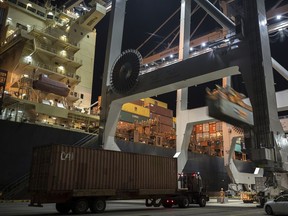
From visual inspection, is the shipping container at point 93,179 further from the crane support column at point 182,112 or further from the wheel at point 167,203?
the crane support column at point 182,112

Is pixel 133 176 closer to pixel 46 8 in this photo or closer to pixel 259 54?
pixel 259 54

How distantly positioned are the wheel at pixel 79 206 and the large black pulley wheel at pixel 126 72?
8379 mm

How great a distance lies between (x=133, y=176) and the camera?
15.5 meters

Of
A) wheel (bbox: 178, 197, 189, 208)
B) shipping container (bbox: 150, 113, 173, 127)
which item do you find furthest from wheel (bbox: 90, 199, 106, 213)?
shipping container (bbox: 150, 113, 173, 127)

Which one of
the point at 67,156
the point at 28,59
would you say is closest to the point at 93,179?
the point at 67,156

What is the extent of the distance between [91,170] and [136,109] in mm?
24502

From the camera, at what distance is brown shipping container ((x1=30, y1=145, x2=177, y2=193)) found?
12883 mm

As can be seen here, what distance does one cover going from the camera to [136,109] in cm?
3825

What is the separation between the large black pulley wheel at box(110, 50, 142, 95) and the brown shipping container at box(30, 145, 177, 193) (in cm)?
537

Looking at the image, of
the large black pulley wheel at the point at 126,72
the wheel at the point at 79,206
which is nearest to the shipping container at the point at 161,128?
the large black pulley wheel at the point at 126,72

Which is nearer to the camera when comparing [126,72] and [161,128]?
[126,72]

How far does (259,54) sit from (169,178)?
28.5 feet

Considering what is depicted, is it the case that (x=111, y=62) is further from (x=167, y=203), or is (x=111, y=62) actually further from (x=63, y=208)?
(x=63, y=208)

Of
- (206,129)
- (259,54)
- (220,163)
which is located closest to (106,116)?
(259,54)
